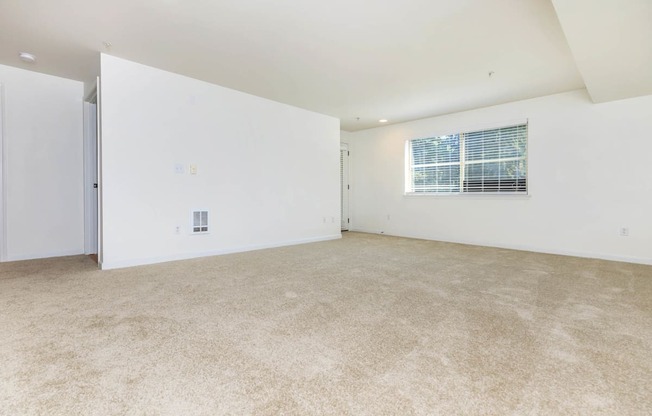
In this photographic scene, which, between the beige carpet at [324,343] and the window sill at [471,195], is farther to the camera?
the window sill at [471,195]

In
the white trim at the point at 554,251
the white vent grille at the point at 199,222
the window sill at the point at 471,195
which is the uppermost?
the window sill at the point at 471,195

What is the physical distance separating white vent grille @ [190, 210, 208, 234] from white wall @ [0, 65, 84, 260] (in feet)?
5.79

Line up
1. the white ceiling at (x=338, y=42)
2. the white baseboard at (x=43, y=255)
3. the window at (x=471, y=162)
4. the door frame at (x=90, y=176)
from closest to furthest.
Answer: the white ceiling at (x=338, y=42) < the white baseboard at (x=43, y=255) < the door frame at (x=90, y=176) < the window at (x=471, y=162)

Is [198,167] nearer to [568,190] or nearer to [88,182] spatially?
[88,182]

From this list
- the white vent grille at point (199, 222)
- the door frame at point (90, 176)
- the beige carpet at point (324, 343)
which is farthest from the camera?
the door frame at point (90, 176)

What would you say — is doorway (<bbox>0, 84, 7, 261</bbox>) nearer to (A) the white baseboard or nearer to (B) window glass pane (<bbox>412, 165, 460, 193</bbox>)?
(A) the white baseboard

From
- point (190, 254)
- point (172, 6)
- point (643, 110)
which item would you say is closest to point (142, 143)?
point (190, 254)

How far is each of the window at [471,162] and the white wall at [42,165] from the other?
5786mm

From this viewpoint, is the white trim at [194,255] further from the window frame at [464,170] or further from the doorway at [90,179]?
the window frame at [464,170]

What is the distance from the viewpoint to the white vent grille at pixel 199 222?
443cm

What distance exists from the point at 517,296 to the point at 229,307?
7.99 feet

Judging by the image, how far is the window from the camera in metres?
5.26

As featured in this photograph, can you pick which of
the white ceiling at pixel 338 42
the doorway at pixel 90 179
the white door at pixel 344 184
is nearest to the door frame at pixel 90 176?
the doorway at pixel 90 179

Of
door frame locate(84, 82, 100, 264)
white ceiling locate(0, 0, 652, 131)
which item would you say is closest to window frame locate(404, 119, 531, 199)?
white ceiling locate(0, 0, 652, 131)
